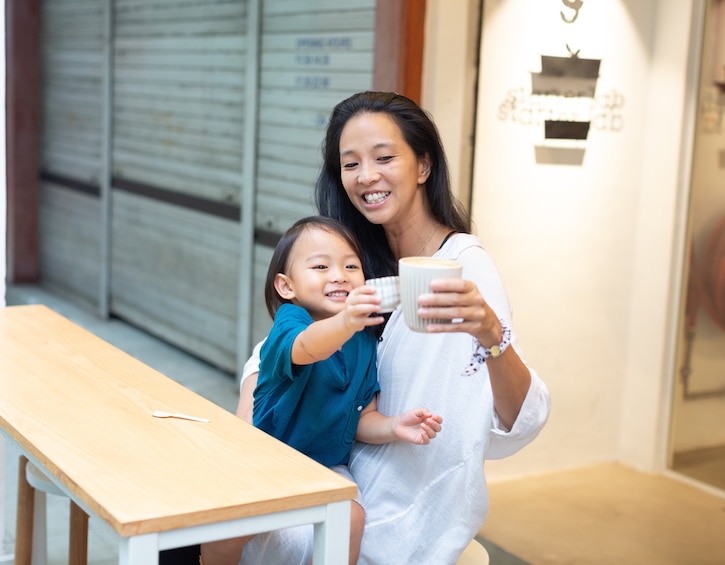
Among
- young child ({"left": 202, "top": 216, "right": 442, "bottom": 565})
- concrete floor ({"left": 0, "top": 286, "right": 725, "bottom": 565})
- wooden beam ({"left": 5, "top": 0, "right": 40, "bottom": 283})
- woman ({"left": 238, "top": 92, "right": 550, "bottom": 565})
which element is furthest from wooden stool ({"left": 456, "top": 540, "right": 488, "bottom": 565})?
wooden beam ({"left": 5, "top": 0, "right": 40, "bottom": 283})

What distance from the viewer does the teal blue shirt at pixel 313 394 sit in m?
1.98

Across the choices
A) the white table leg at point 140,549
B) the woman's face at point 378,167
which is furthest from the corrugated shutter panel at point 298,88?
the white table leg at point 140,549

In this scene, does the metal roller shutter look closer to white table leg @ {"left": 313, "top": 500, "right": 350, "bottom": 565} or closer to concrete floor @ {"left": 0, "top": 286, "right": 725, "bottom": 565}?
concrete floor @ {"left": 0, "top": 286, "right": 725, "bottom": 565}

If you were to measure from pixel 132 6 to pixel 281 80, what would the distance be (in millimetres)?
1933

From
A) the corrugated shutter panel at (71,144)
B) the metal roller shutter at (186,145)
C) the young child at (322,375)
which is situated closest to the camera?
the young child at (322,375)

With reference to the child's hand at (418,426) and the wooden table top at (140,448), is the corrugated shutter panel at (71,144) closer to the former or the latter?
the wooden table top at (140,448)

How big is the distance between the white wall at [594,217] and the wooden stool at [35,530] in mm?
1751

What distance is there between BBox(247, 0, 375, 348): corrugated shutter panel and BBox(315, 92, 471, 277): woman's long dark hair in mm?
1715

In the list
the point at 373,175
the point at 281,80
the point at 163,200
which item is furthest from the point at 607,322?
the point at 163,200

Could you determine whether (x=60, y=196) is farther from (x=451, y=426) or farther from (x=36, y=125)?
(x=451, y=426)

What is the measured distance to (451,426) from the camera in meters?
2.09

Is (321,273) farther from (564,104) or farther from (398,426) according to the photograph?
(564,104)

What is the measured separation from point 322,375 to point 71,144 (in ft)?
18.7

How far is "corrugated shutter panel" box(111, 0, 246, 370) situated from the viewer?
531 cm
